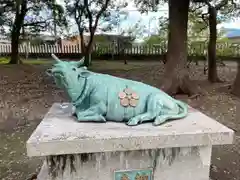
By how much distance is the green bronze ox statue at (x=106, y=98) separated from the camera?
206 cm

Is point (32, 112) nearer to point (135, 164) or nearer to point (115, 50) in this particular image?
point (135, 164)

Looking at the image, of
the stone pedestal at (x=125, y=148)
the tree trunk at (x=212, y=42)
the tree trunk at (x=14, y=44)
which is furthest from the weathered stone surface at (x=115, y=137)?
the tree trunk at (x=14, y=44)

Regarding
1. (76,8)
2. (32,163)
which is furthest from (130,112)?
(76,8)

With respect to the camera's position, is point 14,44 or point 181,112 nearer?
point 181,112

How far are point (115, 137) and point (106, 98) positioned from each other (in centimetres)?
34

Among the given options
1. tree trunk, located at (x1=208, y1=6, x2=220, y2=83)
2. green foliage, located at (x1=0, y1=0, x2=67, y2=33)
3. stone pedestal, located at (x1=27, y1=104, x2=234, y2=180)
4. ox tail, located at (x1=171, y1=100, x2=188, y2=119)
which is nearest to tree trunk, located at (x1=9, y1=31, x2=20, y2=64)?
green foliage, located at (x1=0, y1=0, x2=67, y2=33)

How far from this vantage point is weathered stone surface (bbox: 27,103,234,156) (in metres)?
1.80

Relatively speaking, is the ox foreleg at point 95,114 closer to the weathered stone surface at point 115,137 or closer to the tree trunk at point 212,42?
the weathered stone surface at point 115,137

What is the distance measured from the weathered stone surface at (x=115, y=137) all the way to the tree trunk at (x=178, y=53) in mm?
3792

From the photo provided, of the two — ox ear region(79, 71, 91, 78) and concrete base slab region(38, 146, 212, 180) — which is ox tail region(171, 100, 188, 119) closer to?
concrete base slab region(38, 146, 212, 180)

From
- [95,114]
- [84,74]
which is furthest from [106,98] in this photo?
[84,74]

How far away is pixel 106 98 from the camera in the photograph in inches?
81.2

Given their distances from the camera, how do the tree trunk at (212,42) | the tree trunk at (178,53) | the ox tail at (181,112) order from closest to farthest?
the ox tail at (181,112)
the tree trunk at (178,53)
the tree trunk at (212,42)

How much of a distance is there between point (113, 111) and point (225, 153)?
2.07 m
